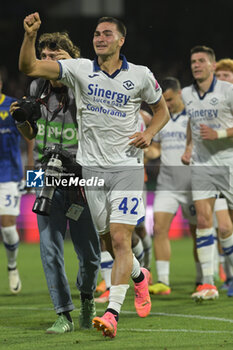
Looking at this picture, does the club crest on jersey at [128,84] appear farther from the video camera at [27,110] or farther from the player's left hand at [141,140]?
the video camera at [27,110]

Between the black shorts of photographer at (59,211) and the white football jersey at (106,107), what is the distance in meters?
0.23

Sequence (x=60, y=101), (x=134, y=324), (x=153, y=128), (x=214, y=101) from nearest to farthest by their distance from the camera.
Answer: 1. (x=153, y=128)
2. (x=60, y=101)
3. (x=134, y=324)
4. (x=214, y=101)

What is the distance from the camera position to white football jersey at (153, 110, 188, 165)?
966 cm

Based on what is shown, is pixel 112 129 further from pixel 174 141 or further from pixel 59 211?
pixel 174 141

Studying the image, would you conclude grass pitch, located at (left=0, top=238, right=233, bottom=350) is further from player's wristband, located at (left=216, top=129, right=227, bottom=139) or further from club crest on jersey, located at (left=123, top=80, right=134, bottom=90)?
club crest on jersey, located at (left=123, top=80, right=134, bottom=90)

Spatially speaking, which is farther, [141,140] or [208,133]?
[208,133]

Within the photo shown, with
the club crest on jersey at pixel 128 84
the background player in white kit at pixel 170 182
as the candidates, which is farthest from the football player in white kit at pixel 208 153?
the club crest on jersey at pixel 128 84

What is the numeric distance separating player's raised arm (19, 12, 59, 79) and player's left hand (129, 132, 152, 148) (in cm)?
72

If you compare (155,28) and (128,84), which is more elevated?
Answer: (128,84)

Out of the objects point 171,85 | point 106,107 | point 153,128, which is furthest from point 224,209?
point 106,107

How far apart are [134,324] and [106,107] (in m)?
1.82

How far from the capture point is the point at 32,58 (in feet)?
17.6

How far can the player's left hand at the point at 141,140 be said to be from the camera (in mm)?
5824

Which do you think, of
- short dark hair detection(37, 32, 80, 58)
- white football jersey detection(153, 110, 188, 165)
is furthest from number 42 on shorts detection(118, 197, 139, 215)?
white football jersey detection(153, 110, 188, 165)
